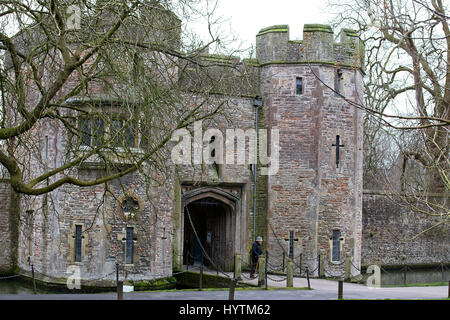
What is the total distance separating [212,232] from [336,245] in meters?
4.25

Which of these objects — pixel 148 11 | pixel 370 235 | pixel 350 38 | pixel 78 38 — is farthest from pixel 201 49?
pixel 370 235

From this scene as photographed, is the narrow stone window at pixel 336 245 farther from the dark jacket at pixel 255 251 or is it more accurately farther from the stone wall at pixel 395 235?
the stone wall at pixel 395 235

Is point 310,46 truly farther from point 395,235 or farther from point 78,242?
point 78,242

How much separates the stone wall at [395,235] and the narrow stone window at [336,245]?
4044 mm

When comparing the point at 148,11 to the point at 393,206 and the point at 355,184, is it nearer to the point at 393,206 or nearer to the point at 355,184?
the point at 355,184

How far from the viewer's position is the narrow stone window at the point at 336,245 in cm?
1970

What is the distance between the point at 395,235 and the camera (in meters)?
24.5

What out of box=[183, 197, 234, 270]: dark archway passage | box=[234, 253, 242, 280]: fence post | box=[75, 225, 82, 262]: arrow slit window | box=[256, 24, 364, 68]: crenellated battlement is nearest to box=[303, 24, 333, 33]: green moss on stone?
box=[256, 24, 364, 68]: crenellated battlement

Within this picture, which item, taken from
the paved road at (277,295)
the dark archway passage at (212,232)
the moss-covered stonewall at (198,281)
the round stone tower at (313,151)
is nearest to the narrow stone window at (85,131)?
the paved road at (277,295)

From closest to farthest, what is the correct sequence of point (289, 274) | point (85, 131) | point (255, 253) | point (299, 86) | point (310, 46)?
point (85, 131) < point (289, 274) < point (255, 253) < point (310, 46) < point (299, 86)

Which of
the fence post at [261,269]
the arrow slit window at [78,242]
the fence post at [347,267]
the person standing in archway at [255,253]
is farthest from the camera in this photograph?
the fence post at [347,267]

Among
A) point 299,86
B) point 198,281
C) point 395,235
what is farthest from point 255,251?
point 395,235

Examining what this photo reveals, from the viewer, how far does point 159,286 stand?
17359 millimetres

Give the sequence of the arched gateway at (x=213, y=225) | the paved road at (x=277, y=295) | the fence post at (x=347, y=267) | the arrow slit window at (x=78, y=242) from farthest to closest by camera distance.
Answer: the arched gateway at (x=213, y=225)
the fence post at (x=347, y=267)
the arrow slit window at (x=78, y=242)
the paved road at (x=277, y=295)
